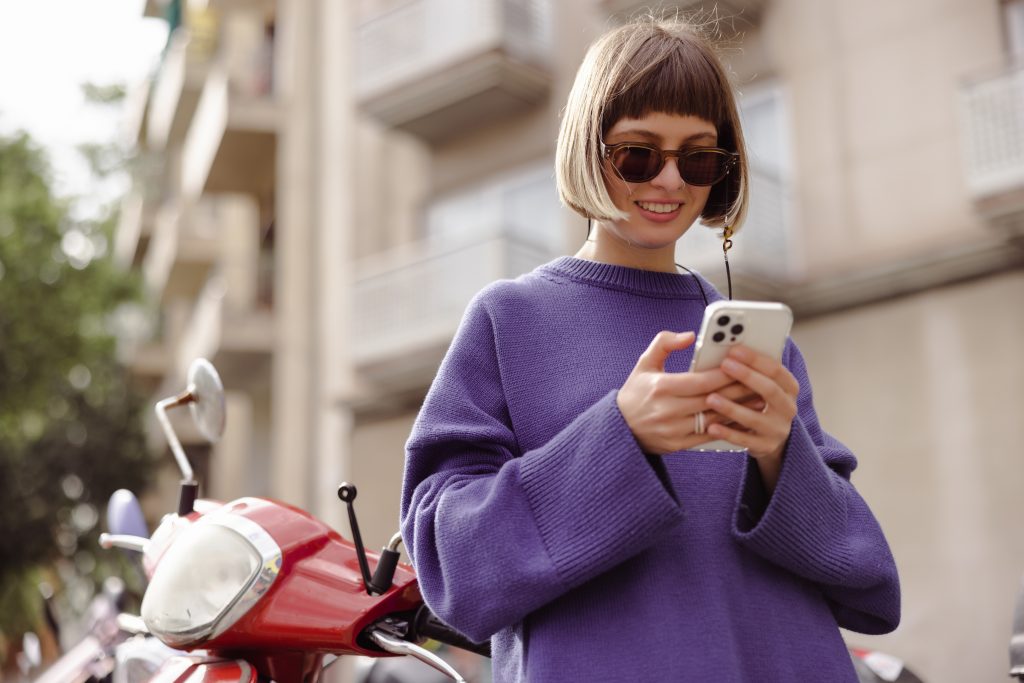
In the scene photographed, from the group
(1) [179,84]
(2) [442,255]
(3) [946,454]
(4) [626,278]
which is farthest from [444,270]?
(4) [626,278]

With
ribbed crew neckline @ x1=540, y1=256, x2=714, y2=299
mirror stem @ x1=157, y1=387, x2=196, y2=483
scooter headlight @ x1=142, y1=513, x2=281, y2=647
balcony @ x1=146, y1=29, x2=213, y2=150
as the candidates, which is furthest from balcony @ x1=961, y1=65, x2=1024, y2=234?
balcony @ x1=146, y1=29, x2=213, y2=150

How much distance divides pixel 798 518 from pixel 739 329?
1.09 ft

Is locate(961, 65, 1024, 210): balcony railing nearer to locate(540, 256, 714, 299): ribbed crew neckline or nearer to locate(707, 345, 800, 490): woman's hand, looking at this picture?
locate(540, 256, 714, 299): ribbed crew neckline

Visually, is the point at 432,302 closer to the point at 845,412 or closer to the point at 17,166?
the point at 845,412

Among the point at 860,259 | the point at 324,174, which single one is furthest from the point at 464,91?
the point at 860,259

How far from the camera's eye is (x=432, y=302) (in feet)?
43.4

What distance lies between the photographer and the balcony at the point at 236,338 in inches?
664

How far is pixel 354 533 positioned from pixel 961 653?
336 inches

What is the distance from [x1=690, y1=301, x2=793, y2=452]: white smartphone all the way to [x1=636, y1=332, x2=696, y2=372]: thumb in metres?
0.03

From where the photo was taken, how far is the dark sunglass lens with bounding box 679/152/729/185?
5.72 feet

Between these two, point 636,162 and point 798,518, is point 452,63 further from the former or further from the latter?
point 798,518

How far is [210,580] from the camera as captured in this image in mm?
1947

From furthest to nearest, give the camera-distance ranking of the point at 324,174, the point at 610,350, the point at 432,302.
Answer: the point at 324,174, the point at 432,302, the point at 610,350

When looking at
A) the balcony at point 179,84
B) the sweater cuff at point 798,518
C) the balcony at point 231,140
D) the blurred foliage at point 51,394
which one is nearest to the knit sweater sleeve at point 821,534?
the sweater cuff at point 798,518
